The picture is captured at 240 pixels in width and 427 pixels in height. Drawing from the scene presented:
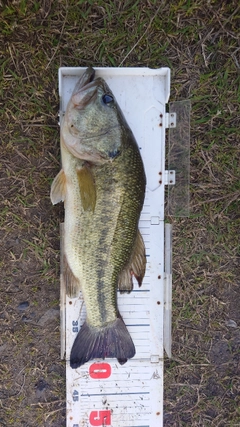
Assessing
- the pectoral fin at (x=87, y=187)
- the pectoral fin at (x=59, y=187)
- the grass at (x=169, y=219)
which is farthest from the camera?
the grass at (x=169, y=219)

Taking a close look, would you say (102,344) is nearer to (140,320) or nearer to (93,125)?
(140,320)

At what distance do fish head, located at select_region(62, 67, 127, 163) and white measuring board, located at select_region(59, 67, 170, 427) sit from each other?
0.41 metres

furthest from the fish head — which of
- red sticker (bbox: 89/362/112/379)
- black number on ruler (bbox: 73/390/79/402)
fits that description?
black number on ruler (bbox: 73/390/79/402)

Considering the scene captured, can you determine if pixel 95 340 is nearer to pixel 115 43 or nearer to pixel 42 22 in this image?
pixel 115 43

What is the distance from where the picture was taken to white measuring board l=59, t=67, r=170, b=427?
2391 millimetres

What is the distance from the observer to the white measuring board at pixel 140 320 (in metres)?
2.39

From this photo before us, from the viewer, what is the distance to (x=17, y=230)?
2449 millimetres

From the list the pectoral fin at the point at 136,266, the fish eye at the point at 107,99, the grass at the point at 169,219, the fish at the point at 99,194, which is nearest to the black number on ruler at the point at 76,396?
the grass at the point at 169,219

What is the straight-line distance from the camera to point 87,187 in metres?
1.92

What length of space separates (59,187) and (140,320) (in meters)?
1.09

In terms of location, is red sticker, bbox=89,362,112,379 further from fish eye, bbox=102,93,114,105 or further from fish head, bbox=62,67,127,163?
fish eye, bbox=102,93,114,105

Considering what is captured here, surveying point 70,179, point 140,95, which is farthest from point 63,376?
point 140,95

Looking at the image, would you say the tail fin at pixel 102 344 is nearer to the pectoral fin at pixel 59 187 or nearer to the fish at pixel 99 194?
the fish at pixel 99 194

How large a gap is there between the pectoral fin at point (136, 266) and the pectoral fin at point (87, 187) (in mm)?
363
